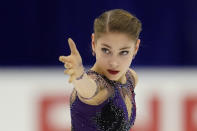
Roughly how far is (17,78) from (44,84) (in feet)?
0.88

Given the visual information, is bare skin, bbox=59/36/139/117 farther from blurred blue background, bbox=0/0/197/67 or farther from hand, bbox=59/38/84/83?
blurred blue background, bbox=0/0/197/67

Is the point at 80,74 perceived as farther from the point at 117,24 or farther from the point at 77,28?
the point at 77,28

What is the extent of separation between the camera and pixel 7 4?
368 cm

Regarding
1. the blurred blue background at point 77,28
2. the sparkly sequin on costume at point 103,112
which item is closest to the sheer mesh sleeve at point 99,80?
the sparkly sequin on costume at point 103,112

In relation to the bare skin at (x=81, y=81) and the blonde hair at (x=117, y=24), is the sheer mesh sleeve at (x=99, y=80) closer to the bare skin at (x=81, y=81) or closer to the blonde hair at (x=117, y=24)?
the bare skin at (x=81, y=81)

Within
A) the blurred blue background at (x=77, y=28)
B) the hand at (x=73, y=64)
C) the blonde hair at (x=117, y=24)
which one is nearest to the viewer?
the hand at (x=73, y=64)

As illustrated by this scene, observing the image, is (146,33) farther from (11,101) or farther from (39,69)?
(11,101)

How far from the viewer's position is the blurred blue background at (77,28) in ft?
12.2

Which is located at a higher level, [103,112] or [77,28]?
[77,28]

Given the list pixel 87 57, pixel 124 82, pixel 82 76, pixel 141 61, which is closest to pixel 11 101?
pixel 87 57

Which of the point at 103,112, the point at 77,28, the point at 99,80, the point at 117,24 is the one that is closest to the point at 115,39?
the point at 117,24

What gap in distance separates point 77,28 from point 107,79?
196 cm

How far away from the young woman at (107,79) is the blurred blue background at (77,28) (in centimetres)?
188

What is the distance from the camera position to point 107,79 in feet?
6.23
